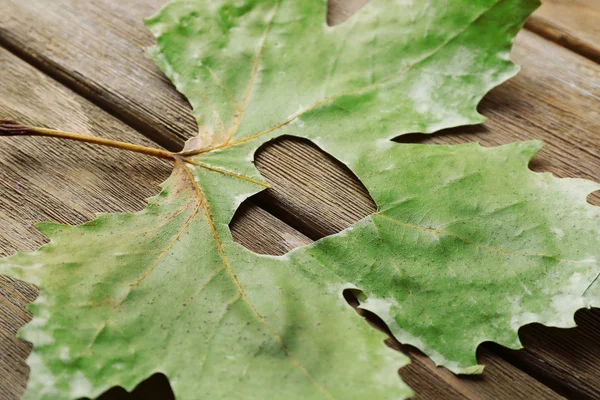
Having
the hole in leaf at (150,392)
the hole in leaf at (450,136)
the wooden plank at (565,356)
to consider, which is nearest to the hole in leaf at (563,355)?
the wooden plank at (565,356)

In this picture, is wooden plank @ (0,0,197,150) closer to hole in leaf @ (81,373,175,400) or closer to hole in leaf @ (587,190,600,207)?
hole in leaf @ (81,373,175,400)

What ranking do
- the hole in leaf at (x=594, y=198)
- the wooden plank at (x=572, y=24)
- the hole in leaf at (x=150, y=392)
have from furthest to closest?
the wooden plank at (x=572, y=24) < the hole in leaf at (x=594, y=198) < the hole in leaf at (x=150, y=392)

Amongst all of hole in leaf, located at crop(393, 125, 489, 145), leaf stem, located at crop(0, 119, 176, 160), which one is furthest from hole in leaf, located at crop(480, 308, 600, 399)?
leaf stem, located at crop(0, 119, 176, 160)


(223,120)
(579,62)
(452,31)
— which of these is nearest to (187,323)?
(223,120)

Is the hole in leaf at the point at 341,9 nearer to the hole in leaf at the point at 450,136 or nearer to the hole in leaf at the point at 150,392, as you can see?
the hole in leaf at the point at 450,136

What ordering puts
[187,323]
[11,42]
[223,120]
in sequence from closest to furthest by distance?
[187,323] < [223,120] < [11,42]

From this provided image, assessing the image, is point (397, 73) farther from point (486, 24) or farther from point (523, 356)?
point (523, 356)

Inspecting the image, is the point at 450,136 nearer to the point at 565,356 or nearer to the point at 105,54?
the point at 565,356
